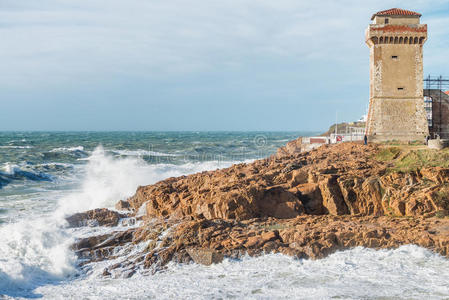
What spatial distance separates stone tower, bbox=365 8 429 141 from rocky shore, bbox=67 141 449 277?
5.49 m

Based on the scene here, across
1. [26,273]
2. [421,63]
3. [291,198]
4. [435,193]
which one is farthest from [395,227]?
[421,63]

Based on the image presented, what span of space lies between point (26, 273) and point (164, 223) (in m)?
3.27

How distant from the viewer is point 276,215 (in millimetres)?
11273

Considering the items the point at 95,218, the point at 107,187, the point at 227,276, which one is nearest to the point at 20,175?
the point at 107,187

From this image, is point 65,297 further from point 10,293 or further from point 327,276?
point 327,276

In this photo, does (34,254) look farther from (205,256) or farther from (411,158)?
(411,158)

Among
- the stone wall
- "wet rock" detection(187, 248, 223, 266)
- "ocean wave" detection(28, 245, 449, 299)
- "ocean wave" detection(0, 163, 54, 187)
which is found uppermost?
the stone wall

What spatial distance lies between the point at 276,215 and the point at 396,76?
11669 mm

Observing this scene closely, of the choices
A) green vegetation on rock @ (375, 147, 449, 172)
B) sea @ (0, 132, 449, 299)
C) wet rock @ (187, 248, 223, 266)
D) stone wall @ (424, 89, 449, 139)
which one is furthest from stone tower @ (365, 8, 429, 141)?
wet rock @ (187, 248, 223, 266)

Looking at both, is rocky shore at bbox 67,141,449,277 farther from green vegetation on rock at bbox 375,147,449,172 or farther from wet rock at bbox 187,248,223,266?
green vegetation on rock at bbox 375,147,449,172

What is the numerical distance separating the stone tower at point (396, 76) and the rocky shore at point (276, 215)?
5.49m

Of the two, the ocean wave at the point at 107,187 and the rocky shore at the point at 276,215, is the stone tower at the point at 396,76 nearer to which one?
the rocky shore at the point at 276,215

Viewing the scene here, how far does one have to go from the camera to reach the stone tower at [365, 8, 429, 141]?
19.4 meters

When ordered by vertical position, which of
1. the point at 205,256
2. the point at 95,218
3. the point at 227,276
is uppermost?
the point at 95,218
